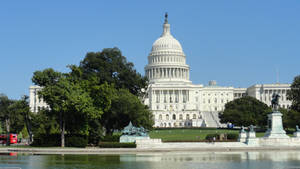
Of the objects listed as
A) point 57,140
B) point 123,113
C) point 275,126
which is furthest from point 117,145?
point 275,126

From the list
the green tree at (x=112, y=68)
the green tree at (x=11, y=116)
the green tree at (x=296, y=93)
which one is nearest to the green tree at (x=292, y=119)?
the green tree at (x=296, y=93)

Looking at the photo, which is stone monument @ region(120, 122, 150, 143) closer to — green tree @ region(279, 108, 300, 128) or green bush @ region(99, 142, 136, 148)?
green bush @ region(99, 142, 136, 148)

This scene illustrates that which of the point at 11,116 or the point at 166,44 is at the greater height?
the point at 166,44

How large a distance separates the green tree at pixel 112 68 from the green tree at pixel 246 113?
129 ft

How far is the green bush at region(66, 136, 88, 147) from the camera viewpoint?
167 feet

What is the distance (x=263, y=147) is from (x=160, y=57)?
12845 centimetres

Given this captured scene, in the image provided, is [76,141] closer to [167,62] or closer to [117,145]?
[117,145]

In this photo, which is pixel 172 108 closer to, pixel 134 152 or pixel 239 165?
pixel 134 152

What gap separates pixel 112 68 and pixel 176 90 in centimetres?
10335

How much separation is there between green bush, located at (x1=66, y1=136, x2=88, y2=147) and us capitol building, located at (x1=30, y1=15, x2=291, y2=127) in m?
112

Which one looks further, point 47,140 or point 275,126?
point 275,126

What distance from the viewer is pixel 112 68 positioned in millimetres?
71500

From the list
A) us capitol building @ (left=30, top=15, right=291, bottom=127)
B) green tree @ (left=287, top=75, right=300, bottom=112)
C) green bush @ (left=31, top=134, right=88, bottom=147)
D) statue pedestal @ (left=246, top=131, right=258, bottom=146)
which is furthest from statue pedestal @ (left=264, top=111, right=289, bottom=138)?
us capitol building @ (left=30, top=15, right=291, bottom=127)

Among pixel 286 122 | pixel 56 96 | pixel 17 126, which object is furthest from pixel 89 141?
pixel 286 122
